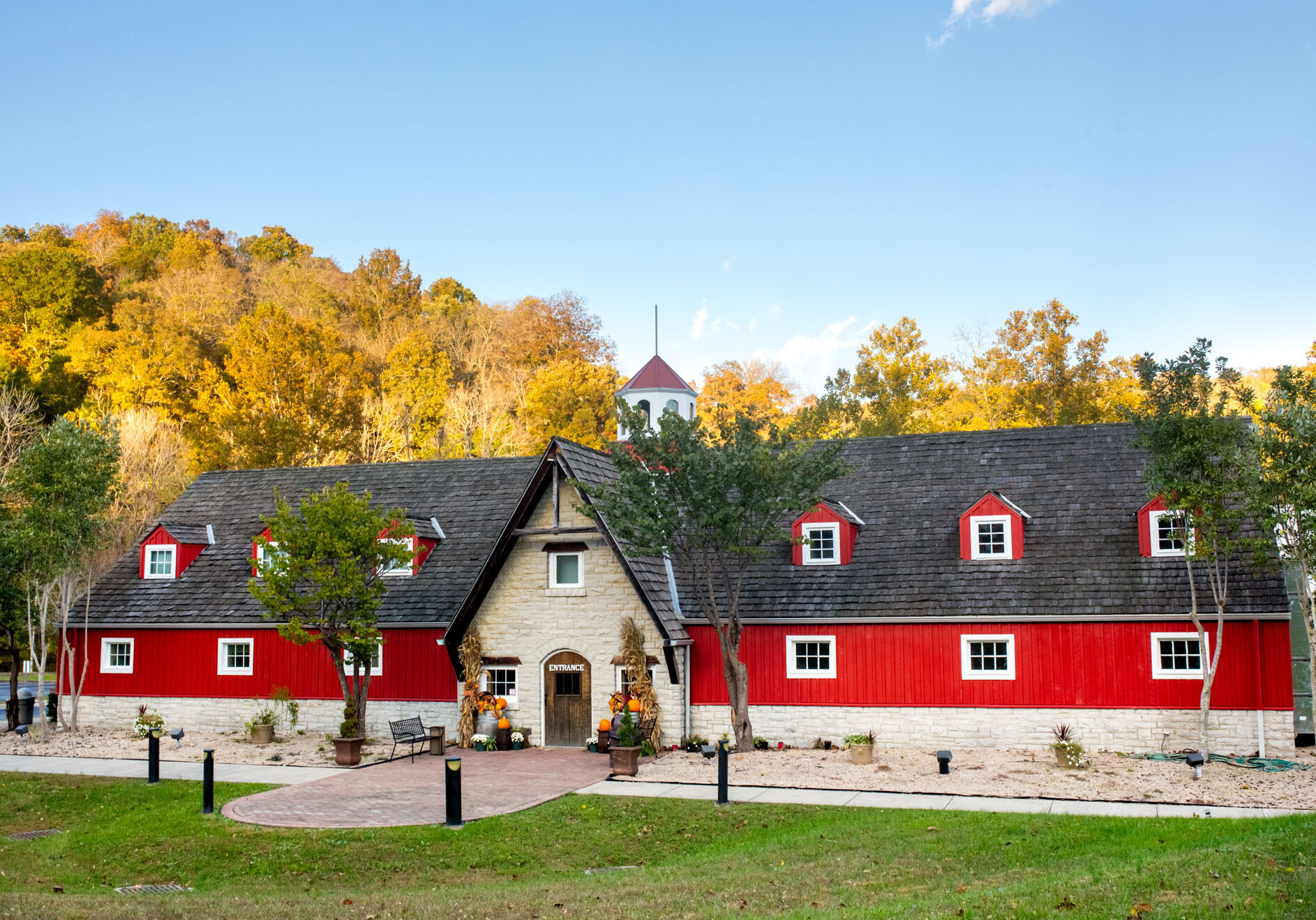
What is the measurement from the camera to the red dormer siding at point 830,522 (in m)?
26.1

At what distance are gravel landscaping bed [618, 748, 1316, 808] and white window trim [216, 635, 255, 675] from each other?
1198 cm

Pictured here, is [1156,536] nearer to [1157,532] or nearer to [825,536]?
[1157,532]

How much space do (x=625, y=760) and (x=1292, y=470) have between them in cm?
1341

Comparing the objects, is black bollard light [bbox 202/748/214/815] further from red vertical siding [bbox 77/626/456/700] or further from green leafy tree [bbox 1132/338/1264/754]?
green leafy tree [bbox 1132/338/1264/754]

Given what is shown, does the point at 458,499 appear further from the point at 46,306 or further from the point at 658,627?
the point at 46,306

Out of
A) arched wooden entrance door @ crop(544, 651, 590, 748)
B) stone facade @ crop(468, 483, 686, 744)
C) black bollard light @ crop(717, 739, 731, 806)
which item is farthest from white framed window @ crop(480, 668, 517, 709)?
black bollard light @ crop(717, 739, 731, 806)

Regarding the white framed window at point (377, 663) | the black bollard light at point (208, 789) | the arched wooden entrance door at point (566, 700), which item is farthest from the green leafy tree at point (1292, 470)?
the white framed window at point (377, 663)

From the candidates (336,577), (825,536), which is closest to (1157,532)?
(825,536)

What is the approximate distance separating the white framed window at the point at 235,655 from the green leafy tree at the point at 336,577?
4586mm

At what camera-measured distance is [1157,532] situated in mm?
23922

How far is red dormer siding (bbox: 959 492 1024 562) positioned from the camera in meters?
25.0

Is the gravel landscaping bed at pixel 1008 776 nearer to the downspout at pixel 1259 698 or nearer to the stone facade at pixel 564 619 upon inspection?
the downspout at pixel 1259 698

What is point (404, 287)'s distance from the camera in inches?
2886

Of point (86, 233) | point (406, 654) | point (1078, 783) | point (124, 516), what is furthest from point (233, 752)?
point (86, 233)
